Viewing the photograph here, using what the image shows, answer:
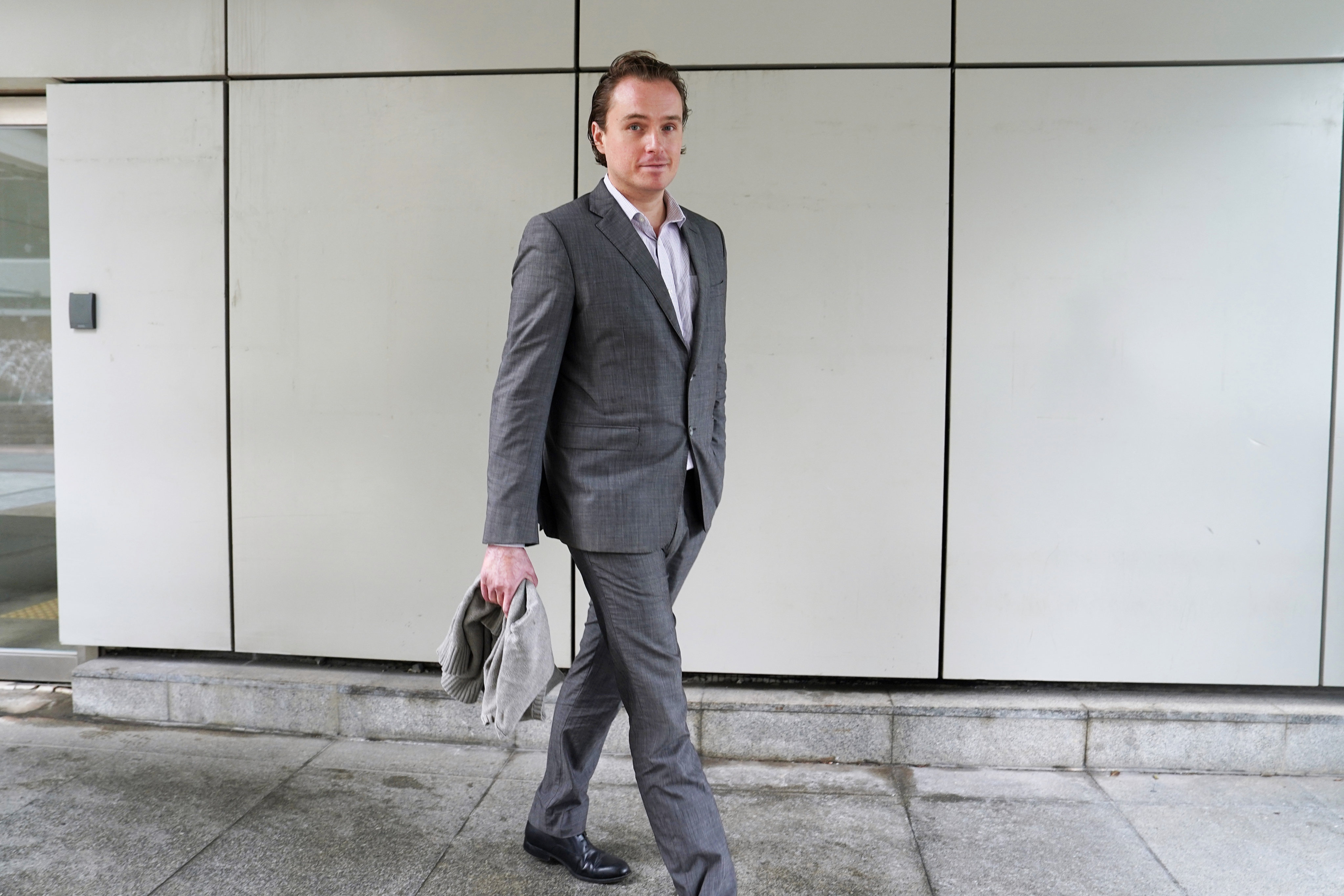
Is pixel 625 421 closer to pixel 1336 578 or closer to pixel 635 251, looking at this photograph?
pixel 635 251

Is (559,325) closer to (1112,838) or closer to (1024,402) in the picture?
(1024,402)

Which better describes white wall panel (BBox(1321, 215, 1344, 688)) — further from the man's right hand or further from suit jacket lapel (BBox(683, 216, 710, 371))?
the man's right hand

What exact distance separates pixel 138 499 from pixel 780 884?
300 cm

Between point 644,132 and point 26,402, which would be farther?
point 26,402

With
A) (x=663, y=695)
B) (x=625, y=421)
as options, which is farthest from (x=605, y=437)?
(x=663, y=695)

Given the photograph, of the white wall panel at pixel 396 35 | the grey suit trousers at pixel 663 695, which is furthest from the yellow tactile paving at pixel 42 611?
the grey suit trousers at pixel 663 695

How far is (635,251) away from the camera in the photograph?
7.79 feet

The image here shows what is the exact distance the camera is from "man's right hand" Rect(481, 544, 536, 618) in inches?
92.6

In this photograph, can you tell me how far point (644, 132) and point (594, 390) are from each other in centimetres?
64

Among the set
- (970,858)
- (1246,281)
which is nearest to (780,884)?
(970,858)

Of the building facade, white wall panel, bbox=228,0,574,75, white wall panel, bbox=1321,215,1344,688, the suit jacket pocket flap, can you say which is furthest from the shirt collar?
white wall panel, bbox=1321,215,1344,688

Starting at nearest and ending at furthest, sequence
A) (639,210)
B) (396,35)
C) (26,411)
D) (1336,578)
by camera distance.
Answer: (639,210) → (1336,578) → (396,35) → (26,411)

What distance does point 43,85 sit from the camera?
13.3ft

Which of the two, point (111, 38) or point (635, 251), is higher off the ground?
point (111, 38)
